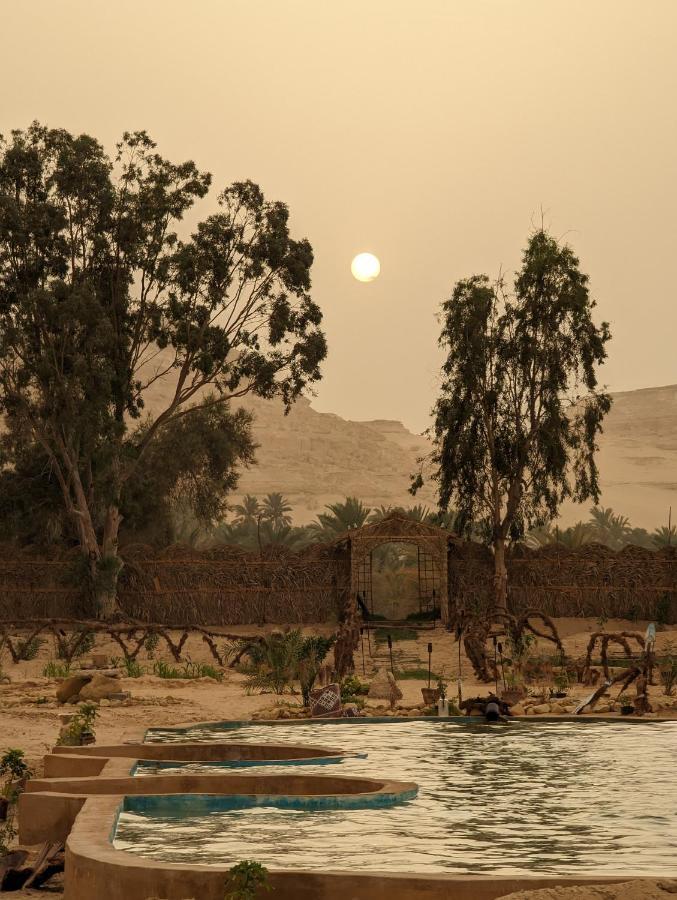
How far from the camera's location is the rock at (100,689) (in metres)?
17.9

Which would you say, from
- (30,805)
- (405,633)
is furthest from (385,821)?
(405,633)

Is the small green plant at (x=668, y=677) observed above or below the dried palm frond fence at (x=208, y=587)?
below

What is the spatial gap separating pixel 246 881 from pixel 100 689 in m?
12.6

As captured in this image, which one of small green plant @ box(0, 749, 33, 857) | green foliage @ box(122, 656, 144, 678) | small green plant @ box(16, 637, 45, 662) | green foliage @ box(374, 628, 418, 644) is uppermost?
green foliage @ box(374, 628, 418, 644)

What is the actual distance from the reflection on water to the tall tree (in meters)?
21.5

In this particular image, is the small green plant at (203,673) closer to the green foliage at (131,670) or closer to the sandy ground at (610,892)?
the green foliage at (131,670)

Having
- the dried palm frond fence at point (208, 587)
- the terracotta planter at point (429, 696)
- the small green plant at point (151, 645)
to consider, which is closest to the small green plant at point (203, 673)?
the small green plant at point (151, 645)

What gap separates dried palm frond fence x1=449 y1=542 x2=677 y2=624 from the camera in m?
30.4

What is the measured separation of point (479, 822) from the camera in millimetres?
8617

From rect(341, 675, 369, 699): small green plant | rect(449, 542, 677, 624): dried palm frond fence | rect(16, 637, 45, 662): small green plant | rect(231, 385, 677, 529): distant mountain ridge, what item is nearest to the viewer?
rect(341, 675, 369, 699): small green plant

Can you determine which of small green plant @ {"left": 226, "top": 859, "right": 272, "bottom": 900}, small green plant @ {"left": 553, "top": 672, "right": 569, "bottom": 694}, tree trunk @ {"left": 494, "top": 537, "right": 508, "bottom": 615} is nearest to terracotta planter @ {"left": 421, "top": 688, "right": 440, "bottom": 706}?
small green plant @ {"left": 553, "top": 672, "right": 569, "bottom": 694}

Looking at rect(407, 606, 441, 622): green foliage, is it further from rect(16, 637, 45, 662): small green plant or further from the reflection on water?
the reflection on water

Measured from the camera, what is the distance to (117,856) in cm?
623

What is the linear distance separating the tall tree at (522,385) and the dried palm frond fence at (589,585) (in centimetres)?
306
